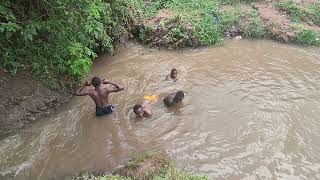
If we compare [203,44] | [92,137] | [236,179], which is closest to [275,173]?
[236,179]

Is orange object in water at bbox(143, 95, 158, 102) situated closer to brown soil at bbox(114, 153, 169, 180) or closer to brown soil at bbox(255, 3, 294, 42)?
brown soil at bbox(114, 153, 169, 180)

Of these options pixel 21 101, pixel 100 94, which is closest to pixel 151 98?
pixel 100 94

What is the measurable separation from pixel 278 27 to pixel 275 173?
20.6 ft

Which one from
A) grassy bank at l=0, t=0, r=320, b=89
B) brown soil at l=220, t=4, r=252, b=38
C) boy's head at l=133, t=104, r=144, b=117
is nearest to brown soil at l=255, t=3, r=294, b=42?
grassy bank at l=0, t=0, r=320, b=89

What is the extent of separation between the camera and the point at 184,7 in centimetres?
1209

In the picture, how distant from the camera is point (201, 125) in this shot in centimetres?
773

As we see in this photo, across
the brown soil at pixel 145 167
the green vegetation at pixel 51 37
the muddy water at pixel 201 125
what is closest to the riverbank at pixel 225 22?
the muddy water at pixel 201 125

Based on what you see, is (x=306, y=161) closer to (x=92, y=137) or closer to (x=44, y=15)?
(x=92, y=137)

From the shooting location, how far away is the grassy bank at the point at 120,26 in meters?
7.14

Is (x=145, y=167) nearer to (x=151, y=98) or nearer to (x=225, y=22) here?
(x=151, y=98)

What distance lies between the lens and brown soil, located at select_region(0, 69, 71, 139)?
7441mm

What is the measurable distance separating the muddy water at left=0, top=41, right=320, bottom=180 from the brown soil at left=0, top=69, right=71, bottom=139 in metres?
0.21

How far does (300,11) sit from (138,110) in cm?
693

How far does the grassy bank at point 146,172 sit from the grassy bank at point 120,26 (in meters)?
2.22
